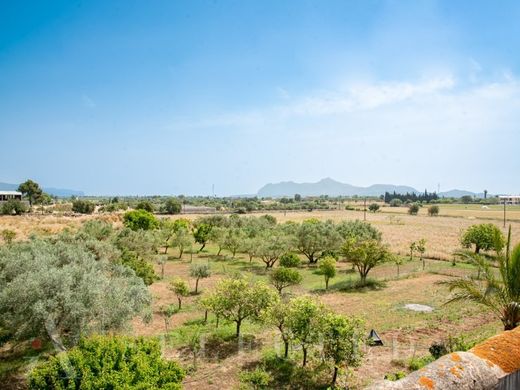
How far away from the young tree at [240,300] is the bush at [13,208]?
80.1m

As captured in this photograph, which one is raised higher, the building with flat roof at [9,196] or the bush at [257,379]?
the building with flat roof at [9,196]

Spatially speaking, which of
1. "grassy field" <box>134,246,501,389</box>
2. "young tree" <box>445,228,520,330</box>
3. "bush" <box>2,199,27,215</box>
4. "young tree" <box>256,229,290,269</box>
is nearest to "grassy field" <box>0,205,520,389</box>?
"grassy field" <box>134,246,501,389</box>

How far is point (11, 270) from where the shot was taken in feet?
57.9

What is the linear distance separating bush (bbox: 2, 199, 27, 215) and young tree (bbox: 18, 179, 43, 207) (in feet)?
83.6

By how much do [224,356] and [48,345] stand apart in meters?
9.11

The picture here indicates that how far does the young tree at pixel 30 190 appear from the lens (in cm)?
10658

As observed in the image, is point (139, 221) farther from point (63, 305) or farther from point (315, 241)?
point (63, 305)

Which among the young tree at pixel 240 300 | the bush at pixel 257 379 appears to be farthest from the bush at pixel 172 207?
the bush at pixel 257 379

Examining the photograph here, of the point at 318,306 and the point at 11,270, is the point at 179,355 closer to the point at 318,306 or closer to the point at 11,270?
the point at 318,306

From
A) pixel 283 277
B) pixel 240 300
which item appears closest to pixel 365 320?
pixel 240 300

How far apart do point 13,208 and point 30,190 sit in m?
30.2

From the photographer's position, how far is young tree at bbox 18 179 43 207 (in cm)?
10658

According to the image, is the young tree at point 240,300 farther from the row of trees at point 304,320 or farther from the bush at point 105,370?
the bush at point 105,370

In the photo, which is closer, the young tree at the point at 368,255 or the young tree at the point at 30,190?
the young tree at the point at 368,255
